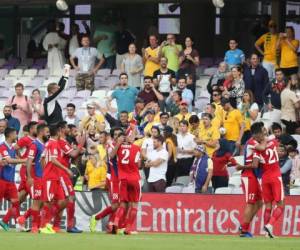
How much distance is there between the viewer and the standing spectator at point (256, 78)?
28.8 m

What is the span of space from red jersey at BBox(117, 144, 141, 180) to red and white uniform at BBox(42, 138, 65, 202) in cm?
106

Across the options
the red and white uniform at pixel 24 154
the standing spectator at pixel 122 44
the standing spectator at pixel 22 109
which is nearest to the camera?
the red and white uniform at pixel 24 154

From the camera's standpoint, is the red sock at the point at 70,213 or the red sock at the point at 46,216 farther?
the red sock at the point at 70,213

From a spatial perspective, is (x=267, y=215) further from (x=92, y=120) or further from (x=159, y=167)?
(x=92, y=120)

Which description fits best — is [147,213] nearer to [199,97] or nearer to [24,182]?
[24,182]

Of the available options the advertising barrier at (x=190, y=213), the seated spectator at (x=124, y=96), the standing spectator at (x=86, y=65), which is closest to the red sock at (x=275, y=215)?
the advertising barrier at (x=190, y=213)

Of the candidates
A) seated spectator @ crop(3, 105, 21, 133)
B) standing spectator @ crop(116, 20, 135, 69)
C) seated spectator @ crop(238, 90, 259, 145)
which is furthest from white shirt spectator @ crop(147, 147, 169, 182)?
standing spectator @ crop(116, 20, 135, 69)

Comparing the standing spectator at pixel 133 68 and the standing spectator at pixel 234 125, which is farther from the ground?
the standing spectator at pixel 133 68

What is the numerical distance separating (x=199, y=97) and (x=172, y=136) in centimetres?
332

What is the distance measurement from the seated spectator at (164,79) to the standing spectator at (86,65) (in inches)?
103

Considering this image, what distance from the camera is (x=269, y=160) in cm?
2275

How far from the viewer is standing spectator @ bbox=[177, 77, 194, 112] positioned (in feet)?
95.4

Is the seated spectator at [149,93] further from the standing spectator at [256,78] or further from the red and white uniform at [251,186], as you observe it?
the red and white uniform at [251,186]

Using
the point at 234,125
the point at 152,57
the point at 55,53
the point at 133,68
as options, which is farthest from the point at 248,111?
the point at 55,53
